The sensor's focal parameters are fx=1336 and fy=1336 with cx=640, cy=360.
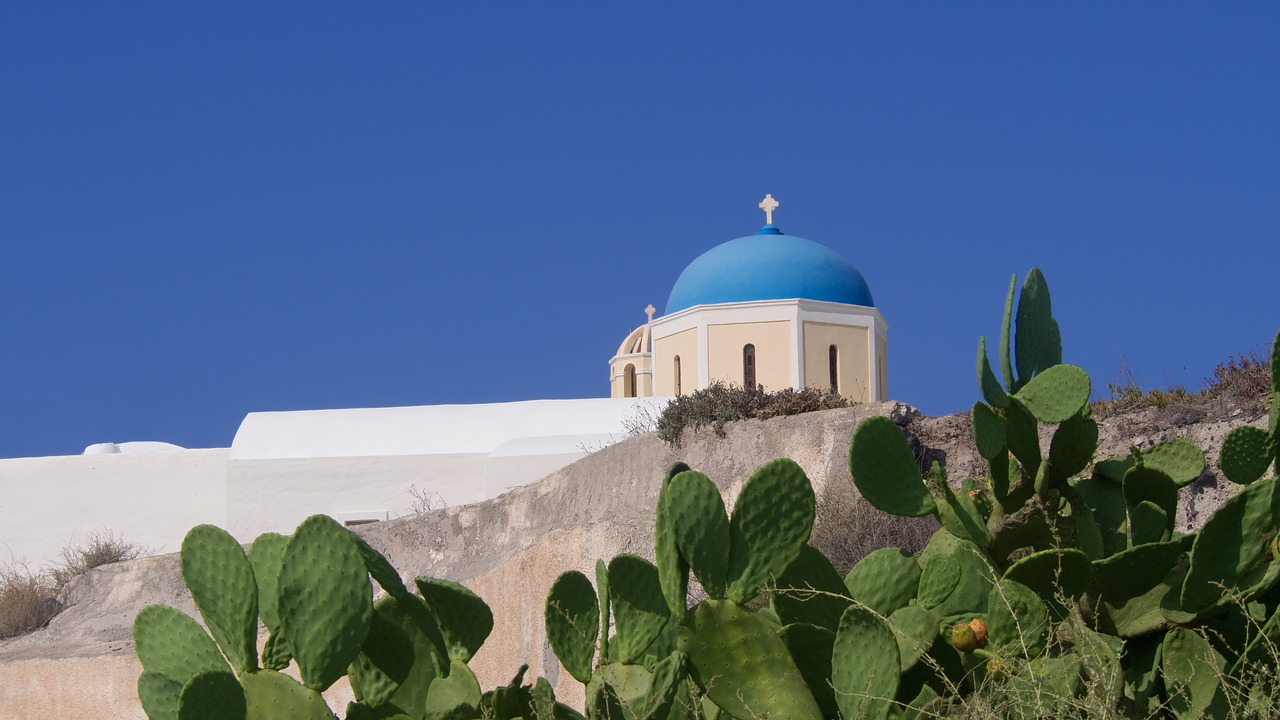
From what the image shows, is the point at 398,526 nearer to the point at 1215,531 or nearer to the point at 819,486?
the point at 819,486

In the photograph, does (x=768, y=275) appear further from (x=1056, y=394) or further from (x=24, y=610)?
(x=1056, y=394)

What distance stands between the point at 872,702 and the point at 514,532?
7.15 metres

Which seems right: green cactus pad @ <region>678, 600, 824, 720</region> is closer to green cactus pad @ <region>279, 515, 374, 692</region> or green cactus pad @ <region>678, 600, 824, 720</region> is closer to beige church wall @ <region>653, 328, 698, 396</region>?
green cactus pad @ <region>279, 515, 374, 692</region>

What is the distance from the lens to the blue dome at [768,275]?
20375 millimetres

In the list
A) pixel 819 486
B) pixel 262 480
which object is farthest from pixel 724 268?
pixel 819 486

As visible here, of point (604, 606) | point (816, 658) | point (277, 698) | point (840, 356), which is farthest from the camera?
point (840, 356)

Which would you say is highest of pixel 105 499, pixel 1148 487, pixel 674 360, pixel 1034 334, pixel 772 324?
pixel 772 324

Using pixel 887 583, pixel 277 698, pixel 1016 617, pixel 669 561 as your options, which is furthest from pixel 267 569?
pixel 1016 617

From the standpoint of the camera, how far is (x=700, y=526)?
101 inches

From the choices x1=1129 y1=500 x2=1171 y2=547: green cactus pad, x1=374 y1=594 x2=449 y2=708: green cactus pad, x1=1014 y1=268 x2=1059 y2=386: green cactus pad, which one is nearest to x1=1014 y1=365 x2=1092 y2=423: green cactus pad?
x1=1014 y1=268 x2=1059 y2=386: green cactus pad

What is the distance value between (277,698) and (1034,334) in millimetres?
1949

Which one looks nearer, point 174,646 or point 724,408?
point 174,646

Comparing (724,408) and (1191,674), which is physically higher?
(724,408)

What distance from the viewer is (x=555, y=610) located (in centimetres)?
299
